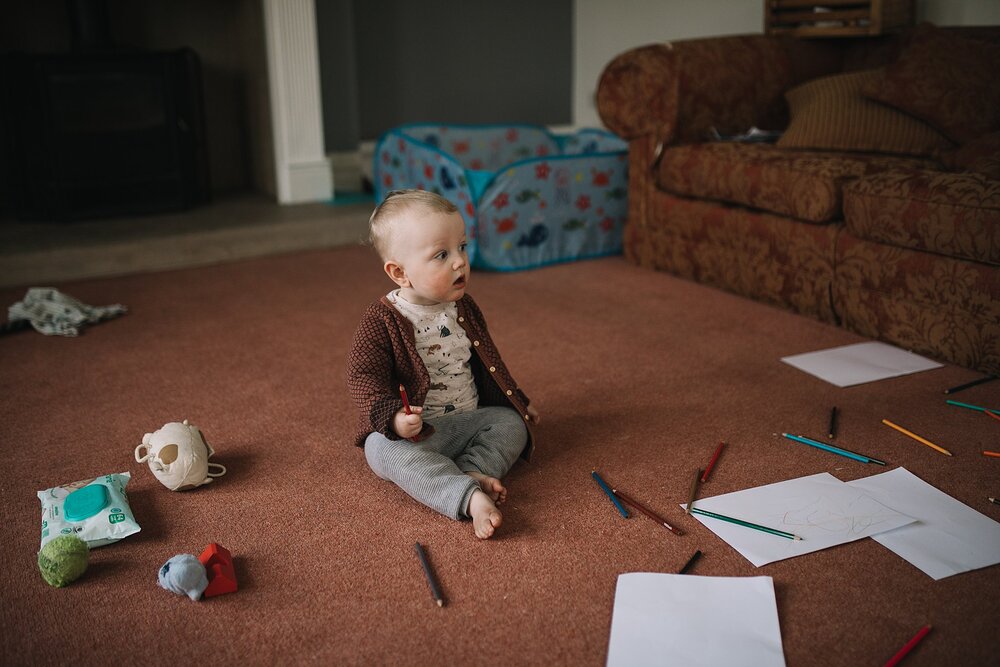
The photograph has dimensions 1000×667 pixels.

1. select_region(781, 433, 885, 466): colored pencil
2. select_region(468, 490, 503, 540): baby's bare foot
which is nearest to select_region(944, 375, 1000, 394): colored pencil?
select_region(781, 433, 885, 466): colored pencil

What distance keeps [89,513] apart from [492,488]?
2.04 ft

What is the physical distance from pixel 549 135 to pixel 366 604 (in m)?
2.72

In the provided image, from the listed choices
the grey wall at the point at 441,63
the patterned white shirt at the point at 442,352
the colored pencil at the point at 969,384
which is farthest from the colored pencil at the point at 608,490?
the grey wall at the point at 441,63

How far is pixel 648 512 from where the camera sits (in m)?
1.32

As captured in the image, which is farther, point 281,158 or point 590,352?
point 281,158

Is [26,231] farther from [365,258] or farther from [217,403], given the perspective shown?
[217,403]

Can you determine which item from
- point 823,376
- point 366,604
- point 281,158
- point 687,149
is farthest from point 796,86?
point 366,604

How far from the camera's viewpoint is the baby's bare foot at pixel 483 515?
1.26 metres

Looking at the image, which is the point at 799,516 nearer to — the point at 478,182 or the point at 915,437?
the point at 915,437

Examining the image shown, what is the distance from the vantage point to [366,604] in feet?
3.69

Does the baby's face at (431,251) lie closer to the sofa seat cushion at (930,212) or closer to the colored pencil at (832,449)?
the colored pencil at (832,449)

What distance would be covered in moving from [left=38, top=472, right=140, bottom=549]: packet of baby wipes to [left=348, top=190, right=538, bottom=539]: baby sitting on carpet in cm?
39

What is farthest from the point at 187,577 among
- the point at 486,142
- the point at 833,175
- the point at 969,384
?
the point at 486,142

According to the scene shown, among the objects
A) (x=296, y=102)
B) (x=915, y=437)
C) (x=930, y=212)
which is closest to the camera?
(x=915, y=437)
